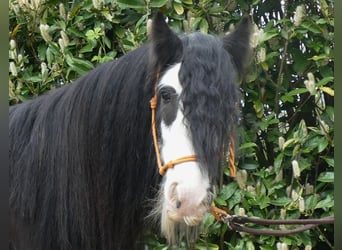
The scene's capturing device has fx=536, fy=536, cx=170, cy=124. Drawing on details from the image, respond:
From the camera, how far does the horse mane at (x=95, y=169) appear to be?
2105mm

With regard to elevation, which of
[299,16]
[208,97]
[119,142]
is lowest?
[119,142]

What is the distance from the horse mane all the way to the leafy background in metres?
0.89

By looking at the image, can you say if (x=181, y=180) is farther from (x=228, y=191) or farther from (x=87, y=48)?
(x=87, y=48)

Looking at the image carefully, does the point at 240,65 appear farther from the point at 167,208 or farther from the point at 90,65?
the point at 90,65

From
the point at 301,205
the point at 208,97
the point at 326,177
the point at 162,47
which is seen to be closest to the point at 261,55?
the point at 326,177

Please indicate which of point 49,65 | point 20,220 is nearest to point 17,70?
point 49,65

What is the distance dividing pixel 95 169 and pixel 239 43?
785mm

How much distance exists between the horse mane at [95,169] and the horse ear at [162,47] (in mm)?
104

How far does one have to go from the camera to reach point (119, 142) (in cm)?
212

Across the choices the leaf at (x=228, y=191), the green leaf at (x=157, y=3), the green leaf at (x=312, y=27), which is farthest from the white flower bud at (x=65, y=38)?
the green leaf at (x=312, y=27)

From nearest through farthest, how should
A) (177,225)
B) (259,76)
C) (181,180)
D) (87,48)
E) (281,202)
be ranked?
(181,180)
(177,225)
(281,202)
(259,76)
(87,48)

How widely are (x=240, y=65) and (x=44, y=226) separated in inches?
40.8

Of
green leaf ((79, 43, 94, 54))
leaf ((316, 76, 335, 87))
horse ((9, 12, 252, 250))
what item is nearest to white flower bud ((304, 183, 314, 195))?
leaf ((316, 76, 335, 87))

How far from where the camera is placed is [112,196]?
2.14 m
